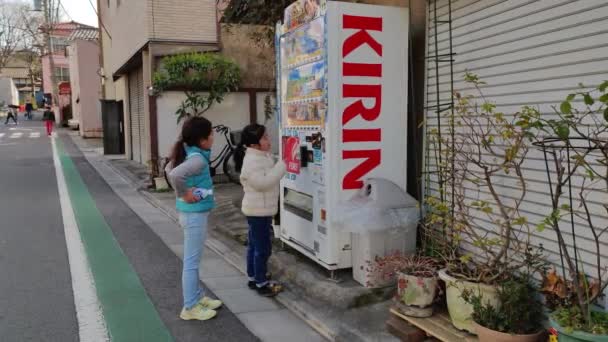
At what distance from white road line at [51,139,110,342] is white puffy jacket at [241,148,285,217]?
166cm

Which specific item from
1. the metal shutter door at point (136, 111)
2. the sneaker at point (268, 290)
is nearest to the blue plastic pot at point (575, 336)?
the sneaker at point (268, 290)

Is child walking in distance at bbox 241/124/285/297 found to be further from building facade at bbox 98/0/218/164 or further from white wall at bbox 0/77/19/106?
white wall at bbox 0/77/19/106

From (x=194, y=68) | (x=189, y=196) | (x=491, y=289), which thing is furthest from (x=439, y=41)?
(x=194, y=68)

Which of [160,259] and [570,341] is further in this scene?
[160,259]

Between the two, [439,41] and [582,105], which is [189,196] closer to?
[439,41]

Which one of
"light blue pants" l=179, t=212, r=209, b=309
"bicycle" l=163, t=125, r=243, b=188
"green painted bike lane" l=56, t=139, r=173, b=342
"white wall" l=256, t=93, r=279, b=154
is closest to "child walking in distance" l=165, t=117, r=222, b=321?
"light blue pants" l=179, t=212, r=209, b=309

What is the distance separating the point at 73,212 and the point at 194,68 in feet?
14.8

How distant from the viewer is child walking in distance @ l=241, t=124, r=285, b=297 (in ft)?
15.4

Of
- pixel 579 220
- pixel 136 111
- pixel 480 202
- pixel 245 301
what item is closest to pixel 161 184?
pixel 136 111

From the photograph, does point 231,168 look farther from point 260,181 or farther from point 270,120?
point 260,181

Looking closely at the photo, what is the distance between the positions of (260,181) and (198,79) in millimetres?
8144

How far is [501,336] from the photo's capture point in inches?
128

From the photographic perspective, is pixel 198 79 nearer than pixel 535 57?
No

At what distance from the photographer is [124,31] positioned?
16422 mm
